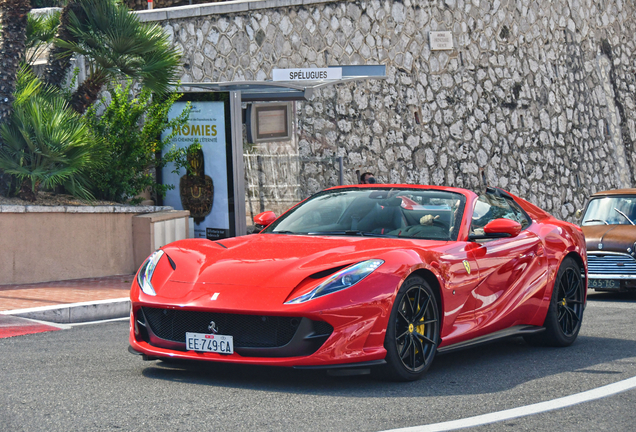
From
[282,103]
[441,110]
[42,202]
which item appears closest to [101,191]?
[42,202]

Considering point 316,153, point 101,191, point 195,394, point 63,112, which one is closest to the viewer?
point 195,394

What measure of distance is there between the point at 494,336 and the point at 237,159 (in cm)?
812

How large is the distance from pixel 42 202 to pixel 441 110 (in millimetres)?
10271

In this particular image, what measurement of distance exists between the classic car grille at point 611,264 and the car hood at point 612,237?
0.32 feet

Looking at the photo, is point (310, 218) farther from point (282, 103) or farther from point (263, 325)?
point (282, 103)

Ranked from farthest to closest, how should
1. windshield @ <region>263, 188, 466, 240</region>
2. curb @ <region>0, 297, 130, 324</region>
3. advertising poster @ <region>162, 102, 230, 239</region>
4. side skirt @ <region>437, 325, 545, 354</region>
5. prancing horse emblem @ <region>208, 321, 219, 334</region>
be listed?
advertising poster @ <region>162, 102, 230, 239</region>, curb @ <region>0, 297, 130, 324</region>, windshield @ <region>263, 188, 466, 240</region>, side skirt @ <region>437, 325, 545, 354</region>, prancing horse emblem @ <region>208, 321, 219, 334</region>

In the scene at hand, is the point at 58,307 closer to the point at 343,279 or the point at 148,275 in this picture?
the point at 148,275

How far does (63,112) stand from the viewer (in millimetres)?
12781

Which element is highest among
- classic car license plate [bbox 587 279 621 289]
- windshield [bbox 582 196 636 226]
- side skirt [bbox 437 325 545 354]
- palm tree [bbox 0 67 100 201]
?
palm tree [bbox 0 67 100 201]

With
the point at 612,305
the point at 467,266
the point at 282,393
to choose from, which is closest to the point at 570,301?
the point at 467,266

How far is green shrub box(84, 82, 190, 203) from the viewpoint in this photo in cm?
1422

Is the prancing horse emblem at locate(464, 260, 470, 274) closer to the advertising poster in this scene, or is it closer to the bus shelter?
the bus shelter

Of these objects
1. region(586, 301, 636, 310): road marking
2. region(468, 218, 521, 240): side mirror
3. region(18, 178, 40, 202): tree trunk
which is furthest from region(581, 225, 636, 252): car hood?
region(18, 178, 40, 202): tree trunk

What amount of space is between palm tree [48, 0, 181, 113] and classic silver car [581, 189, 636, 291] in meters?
7.02
